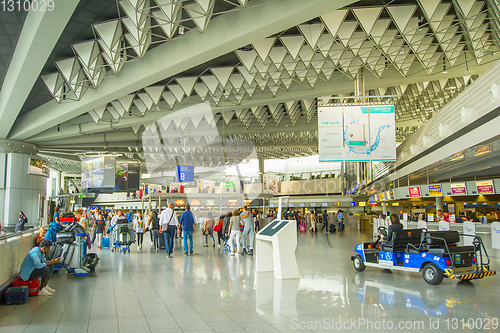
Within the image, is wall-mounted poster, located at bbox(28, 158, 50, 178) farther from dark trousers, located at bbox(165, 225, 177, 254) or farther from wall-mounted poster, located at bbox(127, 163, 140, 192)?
dark trousers, located at bbox(165, 225, 177, 254)

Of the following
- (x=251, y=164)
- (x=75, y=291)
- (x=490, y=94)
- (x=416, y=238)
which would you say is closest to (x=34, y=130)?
(x=75, y=291)

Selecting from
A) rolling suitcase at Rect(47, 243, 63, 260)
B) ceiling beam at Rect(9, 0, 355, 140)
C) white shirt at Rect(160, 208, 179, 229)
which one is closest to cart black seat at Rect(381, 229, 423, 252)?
ceiling beam at Rect(9, 0, 355, 140)

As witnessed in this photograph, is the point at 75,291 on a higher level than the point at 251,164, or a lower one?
lower

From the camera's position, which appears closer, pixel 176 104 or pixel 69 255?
pixel 69 255

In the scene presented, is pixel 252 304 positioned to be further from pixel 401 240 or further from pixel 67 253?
pixel 67 253

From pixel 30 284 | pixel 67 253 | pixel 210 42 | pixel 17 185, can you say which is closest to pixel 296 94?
pixel 210 42

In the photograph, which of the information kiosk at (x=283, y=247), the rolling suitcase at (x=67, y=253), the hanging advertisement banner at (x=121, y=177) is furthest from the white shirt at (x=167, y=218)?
the hanging advertisement banner at (x=121, y=177)

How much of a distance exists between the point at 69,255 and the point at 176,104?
13887 millimetres

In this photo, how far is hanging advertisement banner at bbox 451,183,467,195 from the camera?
48.9 ft

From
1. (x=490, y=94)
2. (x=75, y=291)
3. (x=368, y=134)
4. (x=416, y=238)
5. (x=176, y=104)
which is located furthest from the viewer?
(x=176, y=104)

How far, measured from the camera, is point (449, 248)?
678 centimetres

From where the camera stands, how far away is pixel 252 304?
5344mm

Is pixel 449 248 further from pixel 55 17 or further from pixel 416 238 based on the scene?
pixel 55 17

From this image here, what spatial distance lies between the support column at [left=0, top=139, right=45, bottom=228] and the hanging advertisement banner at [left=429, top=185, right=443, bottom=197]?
21.7 metres
